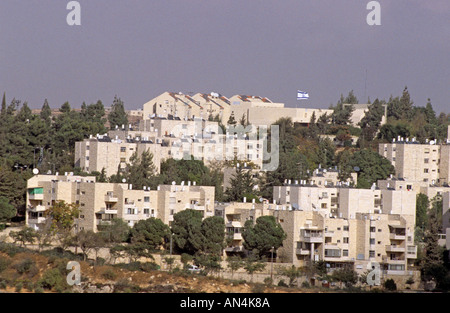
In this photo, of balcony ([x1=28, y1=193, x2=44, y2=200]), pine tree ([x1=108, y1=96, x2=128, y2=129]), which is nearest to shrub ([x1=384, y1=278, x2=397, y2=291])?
balcony ([x1=28, y1=193, x2=44, y2=200])

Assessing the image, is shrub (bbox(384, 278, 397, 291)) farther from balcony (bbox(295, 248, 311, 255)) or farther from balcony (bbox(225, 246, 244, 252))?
balcony (bbox(225, 246, 244, 252))

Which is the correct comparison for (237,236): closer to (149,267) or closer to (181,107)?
(149,267)

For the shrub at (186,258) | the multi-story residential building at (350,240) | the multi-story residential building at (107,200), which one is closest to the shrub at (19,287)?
the shrub at (186,258)

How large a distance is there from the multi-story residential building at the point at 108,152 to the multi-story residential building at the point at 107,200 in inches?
191

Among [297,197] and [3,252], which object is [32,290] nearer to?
[3,252]

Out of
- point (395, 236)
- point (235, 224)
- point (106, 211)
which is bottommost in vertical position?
point (395, 236)

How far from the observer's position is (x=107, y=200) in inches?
1208

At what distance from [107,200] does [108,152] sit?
21.8 ft

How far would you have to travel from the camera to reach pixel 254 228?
28.9 m

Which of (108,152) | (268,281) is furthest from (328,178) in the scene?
(268,281)

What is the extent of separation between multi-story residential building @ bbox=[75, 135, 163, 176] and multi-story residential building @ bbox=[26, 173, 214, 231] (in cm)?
486

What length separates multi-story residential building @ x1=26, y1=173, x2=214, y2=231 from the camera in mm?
30391

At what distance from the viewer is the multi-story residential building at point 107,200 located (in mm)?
30391

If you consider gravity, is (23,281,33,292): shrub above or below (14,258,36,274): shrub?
below
